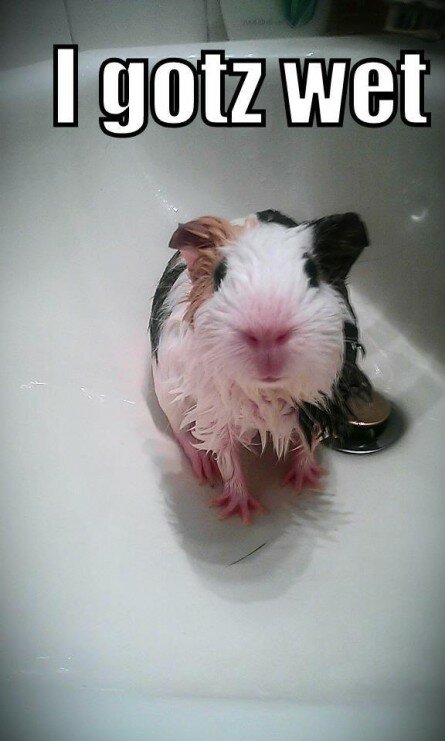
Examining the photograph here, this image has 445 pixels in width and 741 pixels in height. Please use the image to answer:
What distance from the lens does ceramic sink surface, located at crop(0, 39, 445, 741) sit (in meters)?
0.56

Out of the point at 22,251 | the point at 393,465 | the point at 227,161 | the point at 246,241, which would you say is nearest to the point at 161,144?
the point at 227,161

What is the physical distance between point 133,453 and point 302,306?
0.41 m

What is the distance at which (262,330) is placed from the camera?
0.45 m

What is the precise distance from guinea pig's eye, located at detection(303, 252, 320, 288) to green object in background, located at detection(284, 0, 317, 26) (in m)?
0.54

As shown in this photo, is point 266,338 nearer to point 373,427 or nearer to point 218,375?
point 218,375

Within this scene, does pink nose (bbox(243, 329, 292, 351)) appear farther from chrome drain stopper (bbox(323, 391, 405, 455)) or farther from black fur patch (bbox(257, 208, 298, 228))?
chrome drain stopper (bbox(323, 391, 405, 455))

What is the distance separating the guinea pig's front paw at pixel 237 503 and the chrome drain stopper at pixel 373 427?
133 mm

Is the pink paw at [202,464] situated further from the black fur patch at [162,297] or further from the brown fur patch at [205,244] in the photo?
the brown fur patch at [205,244]

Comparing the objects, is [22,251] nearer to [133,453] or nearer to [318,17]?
[133,453]

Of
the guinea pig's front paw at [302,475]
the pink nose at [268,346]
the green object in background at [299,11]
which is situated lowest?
the guinea pig's front paw at [302,475]

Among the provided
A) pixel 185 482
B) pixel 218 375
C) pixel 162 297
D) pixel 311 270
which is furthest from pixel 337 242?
pixel 185 482

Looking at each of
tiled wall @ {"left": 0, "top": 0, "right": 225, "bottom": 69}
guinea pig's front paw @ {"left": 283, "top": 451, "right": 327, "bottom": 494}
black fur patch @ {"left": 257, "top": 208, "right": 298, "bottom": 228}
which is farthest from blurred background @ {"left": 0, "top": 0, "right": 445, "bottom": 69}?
guinea pig's front paw @ {"left": 283, "top": 451, "right": 327, "bottom": 494}

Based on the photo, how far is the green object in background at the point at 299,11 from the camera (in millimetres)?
870
